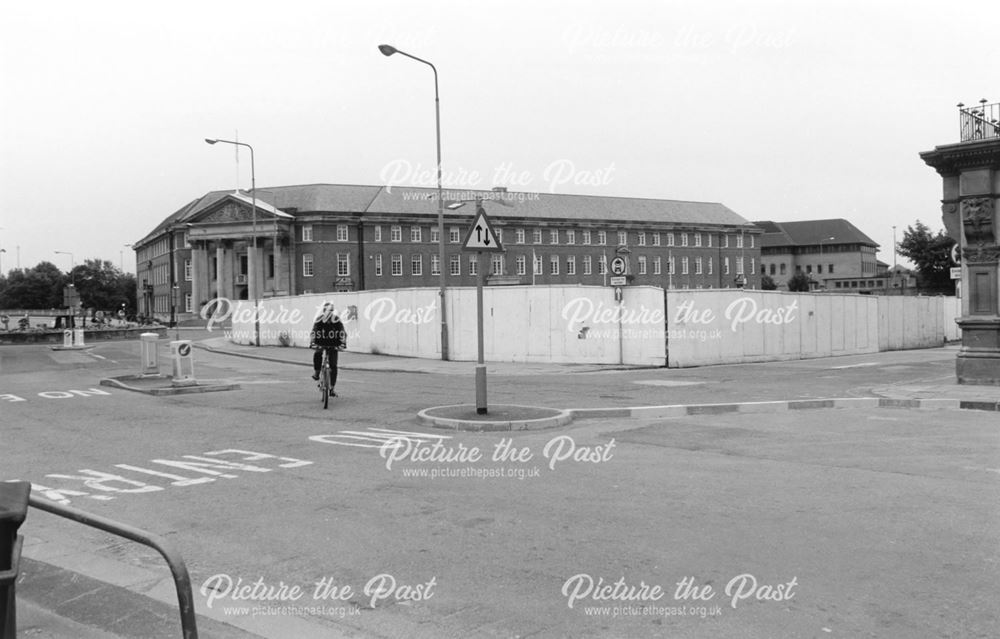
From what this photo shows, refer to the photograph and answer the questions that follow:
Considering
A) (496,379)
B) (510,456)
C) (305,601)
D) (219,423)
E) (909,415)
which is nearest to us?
(305,601)

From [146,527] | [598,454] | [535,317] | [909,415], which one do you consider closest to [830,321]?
[535,317]

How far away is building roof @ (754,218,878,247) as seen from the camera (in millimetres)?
157750

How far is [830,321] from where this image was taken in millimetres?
32281

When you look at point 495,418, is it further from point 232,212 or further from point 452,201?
point 232,212

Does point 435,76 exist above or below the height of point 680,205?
below

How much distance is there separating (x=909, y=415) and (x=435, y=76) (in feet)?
64.7

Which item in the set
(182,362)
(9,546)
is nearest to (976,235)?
(182,362)

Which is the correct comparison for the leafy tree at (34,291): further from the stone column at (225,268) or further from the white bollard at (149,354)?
the white bollard at (149,354)

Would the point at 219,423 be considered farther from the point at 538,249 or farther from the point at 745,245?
the point at 745,245

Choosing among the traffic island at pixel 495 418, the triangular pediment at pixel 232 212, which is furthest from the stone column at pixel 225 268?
the traffic island at pixel 495 418

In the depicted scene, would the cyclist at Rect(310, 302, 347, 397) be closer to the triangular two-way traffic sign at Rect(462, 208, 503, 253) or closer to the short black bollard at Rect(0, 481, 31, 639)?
the triangular two-way traffic sign at Rect(462, 208, 503, 253)

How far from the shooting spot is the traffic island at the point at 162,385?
→ 59.7ft

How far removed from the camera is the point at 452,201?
3735 inches

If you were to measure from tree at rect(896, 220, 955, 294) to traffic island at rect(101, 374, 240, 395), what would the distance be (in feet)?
203
